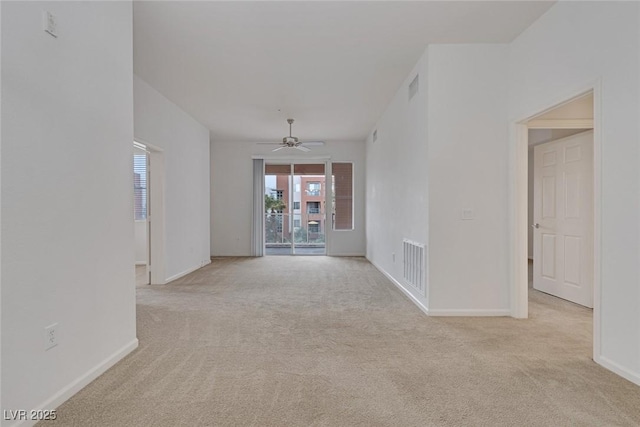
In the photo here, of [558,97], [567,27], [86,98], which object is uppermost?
[567,27]

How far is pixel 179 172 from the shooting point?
6.02 metres

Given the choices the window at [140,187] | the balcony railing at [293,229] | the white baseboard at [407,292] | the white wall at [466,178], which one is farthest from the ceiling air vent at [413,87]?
the window at [140,187]

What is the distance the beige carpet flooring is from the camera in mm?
1925

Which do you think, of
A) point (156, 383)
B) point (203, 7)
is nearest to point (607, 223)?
point (156, 383)

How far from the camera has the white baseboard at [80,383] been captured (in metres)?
1.88

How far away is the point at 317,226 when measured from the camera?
913cm

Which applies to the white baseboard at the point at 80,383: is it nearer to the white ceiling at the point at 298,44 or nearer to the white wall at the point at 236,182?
the white ceiling at the point at 298,44

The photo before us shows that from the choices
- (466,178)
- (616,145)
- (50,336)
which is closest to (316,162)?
(466,178)

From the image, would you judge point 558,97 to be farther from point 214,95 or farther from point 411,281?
point 214,95

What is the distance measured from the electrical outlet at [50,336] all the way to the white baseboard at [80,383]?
0.91ft

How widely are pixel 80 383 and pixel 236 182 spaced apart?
6.93 meters

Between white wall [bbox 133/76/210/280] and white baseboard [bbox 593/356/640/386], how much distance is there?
512 centimetres

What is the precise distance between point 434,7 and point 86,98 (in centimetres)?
271

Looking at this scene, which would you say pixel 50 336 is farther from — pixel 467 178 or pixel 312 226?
pixel 312 226
